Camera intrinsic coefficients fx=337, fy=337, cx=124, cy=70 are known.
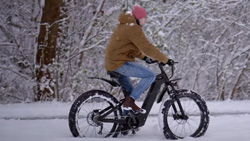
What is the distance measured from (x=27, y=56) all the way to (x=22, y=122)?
12.7 ft

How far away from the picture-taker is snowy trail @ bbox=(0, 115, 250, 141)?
4645 millimetres

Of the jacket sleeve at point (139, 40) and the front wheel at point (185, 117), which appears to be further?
the front wheel at point (185, 117)

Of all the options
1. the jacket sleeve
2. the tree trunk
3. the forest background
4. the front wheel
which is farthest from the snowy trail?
the forest background

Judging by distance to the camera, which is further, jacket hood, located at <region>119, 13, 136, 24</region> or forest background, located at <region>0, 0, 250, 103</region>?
forest background, located at <region>0, 0, 250, 103</region>

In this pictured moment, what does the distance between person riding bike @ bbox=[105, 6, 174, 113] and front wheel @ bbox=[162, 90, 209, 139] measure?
39 centimetres

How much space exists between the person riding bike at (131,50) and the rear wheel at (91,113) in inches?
11.6

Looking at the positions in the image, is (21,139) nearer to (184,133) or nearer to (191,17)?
(184,133)

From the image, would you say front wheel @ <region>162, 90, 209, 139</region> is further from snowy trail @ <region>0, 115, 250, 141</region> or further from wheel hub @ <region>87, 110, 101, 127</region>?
wheel hub @ <region>87, 110, 101, 127</region>

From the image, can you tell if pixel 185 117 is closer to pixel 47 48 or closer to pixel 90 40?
pixel 47 48

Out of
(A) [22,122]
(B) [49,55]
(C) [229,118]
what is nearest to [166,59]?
(C) [229,118]

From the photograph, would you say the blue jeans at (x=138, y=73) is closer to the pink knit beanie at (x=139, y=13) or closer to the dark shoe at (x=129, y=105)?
the dark shoe at (x=129, y=105)

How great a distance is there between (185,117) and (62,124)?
2104 mm

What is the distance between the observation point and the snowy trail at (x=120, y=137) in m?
4.64

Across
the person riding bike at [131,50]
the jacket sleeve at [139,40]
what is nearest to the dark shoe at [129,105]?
the person riding bike at [131,50]
